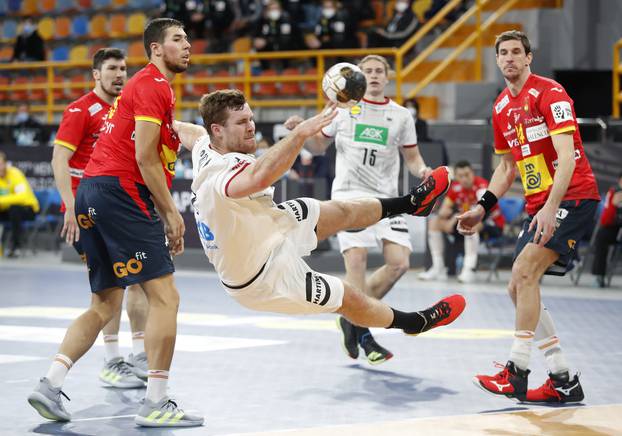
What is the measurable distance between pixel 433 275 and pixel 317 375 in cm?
648

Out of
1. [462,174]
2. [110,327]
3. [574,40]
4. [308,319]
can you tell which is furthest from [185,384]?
[574,40]

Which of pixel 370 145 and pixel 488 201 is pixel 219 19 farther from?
pixel 488 201

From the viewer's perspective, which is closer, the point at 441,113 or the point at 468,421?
the point at 468,421

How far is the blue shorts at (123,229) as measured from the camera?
599cm

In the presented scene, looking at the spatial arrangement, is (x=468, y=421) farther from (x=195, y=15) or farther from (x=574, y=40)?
(x=195, y=15)

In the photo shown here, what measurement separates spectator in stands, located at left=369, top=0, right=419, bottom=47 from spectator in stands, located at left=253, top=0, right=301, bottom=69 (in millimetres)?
1592

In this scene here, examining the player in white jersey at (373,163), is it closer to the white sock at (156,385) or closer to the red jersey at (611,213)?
the white sock at (156,385)

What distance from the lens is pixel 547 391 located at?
21.2ft

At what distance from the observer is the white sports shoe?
13.6 m

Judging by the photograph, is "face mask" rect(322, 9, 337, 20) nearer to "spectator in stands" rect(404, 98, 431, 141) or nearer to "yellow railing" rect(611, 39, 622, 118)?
"spectator in stands" rect(404, 98, 431, 141)

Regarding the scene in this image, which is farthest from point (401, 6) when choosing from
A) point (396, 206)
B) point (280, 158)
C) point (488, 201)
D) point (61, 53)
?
point (280, 158)

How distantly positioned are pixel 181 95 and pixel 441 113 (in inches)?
204

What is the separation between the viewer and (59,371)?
6.07m

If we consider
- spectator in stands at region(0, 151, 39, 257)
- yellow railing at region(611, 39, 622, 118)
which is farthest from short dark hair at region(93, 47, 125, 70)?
yellow railing at region(611, 39, 622, 118)
